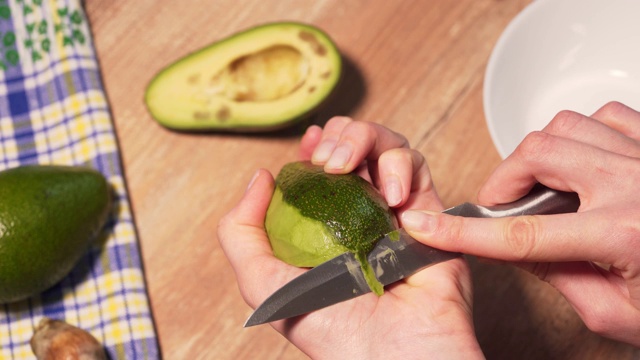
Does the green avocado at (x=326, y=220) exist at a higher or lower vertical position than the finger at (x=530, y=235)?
lower

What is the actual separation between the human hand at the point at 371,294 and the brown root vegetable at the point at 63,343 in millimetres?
293

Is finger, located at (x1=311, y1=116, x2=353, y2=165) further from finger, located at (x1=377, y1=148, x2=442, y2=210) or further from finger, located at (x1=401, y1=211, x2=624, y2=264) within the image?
finger, located at (x1=401, y1=211, x2=624, y2=264)

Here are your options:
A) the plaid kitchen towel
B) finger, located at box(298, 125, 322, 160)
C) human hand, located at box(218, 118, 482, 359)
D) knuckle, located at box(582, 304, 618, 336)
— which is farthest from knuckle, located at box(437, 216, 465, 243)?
the plaid kitchen towel

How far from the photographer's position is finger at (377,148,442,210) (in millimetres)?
874

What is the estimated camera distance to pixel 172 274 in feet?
3.73

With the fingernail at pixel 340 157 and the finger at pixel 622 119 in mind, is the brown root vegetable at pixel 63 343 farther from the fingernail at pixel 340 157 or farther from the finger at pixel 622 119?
the finger at pixel 622 119

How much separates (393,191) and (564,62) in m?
0.54

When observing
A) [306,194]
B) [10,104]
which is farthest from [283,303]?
[10,104]

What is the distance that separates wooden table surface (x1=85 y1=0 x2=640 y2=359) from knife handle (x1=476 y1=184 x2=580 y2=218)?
0.33 meters

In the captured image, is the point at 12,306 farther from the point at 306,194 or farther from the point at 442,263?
the point at 442,263

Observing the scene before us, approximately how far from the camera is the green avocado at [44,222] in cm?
97

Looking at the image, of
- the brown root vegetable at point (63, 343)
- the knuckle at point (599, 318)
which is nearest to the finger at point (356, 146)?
the knuckle at point (599, 318)

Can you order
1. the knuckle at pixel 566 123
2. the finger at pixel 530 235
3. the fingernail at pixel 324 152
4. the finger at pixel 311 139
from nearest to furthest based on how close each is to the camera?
the finger at pixel 530 235 → the knuckle at pixel 566 123 → the fingernail at pixel 324 152 → the finger at pixel 311 139

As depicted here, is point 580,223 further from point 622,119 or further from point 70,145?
point 70,145
